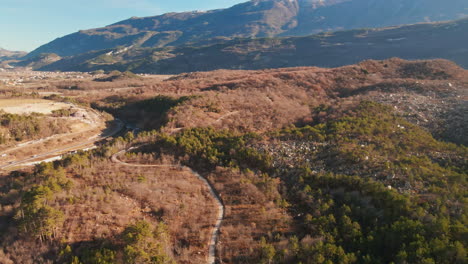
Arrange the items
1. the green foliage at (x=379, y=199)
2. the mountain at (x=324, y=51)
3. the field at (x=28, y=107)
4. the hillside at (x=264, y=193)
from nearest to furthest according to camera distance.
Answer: the green foliage at (x=379, y=199), the hillside at (x=264, y=193), the field at (x=28, y=107), the mountain at (x=324, y=51)

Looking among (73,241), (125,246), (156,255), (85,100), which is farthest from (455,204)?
(85,100)

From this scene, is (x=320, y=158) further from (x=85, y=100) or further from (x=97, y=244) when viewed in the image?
(x=85, y=100)

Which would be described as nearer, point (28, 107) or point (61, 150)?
point (61, 150)

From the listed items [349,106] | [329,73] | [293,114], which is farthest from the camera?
[329,73]

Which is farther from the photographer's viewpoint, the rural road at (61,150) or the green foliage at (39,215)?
the rural road at (61,150)

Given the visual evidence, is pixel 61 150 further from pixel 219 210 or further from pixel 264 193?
pixel 264 193

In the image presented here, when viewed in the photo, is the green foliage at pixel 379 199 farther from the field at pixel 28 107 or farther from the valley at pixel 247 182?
the field at pixel 28 107

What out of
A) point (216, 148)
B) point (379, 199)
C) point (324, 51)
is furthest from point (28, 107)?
point (324, 51)

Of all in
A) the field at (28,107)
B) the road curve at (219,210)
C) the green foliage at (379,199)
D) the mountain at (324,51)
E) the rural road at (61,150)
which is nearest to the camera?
the green foliage at (379,199)

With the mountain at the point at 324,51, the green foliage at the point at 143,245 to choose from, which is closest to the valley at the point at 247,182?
Answer: the green foliage at the point at 143,245
